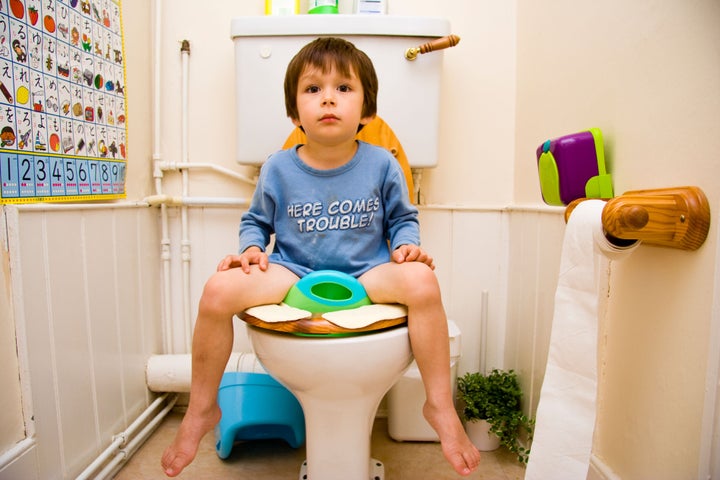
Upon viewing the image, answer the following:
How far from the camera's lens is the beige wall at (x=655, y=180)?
55 cm

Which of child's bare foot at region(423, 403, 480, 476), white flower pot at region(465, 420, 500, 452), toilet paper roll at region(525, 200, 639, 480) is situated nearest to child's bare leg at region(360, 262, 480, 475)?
child's bare foot at region(423, 403, 480, 476)

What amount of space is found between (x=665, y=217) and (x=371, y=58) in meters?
0.71

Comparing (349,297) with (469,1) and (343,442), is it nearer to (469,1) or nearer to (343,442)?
(343,442)

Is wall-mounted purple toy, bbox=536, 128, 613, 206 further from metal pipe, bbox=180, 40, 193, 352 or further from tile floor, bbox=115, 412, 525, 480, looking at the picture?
metal pipe, bbox=180, 40, 193, 352

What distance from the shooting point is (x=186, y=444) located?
0.74 metres

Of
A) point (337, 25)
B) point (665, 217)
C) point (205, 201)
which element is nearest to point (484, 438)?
point (665, 217)

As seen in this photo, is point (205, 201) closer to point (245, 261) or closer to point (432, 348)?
point (245, 261)

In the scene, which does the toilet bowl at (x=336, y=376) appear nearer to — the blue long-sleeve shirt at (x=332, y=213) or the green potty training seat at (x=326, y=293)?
the green potty training seat at (x=326, y=293)

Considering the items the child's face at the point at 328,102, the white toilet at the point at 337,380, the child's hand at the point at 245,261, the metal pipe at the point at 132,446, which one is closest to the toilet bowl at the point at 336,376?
the white toilet at the point at 337,380

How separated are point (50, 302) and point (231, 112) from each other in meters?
0.65

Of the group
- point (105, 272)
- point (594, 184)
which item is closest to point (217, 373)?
point (105, 272)

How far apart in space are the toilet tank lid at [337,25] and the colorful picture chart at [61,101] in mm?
296

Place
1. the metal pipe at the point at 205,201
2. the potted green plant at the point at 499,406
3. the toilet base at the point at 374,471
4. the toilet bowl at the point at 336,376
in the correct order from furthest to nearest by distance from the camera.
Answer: the metal pipe at the point at 205,201, the potted green plant at the point at 499,406, the toilet base at the point at 374,471, the toilet bowl at the point at 336,376

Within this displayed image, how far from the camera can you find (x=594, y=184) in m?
0.76
